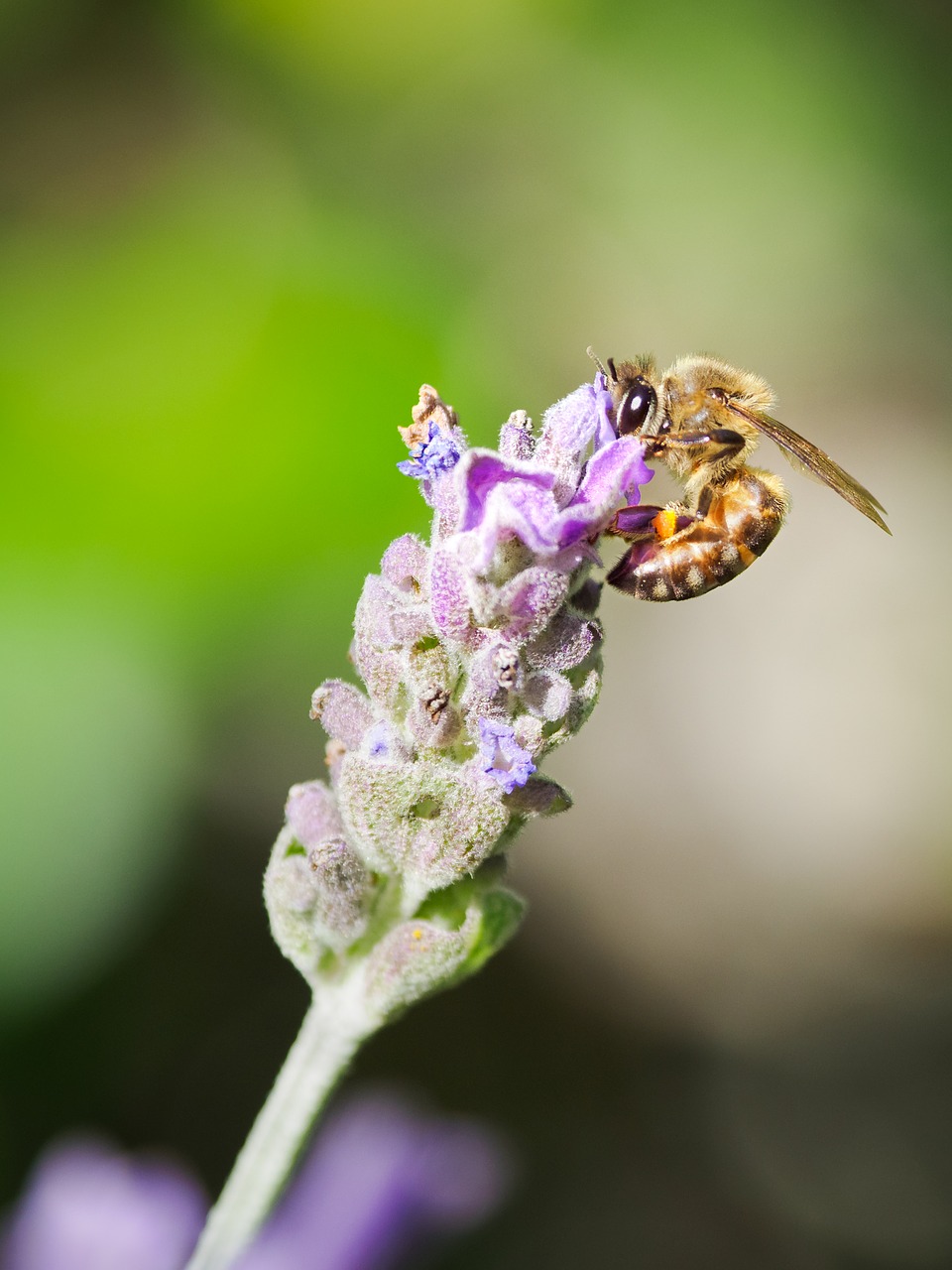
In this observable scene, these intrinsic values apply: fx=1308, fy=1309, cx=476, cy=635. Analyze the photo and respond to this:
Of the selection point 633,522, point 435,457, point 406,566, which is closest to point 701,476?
point 633,522

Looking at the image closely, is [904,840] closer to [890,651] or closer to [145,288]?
[890,651]

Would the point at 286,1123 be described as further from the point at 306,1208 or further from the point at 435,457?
A: the point at 435,457

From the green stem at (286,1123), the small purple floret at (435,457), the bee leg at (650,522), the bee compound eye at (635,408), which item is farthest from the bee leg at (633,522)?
the green stem at (286,1123)

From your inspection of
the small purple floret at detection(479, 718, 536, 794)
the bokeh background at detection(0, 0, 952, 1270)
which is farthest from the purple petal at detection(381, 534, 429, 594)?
the bokeh background at detection(0, 0, 952, 1270)

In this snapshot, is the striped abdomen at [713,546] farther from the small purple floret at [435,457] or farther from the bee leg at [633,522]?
the small purple floret at [435,457]

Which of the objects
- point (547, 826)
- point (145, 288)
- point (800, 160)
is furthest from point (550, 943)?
point (800, 160)

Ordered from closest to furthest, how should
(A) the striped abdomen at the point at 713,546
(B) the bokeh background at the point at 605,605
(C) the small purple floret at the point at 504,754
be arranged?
1. (C) the small purple floret at the point at 504,754
2. (A) the striped abdomen at the point at 713,546
3. (B) the bokeh background at the point at 605,605
